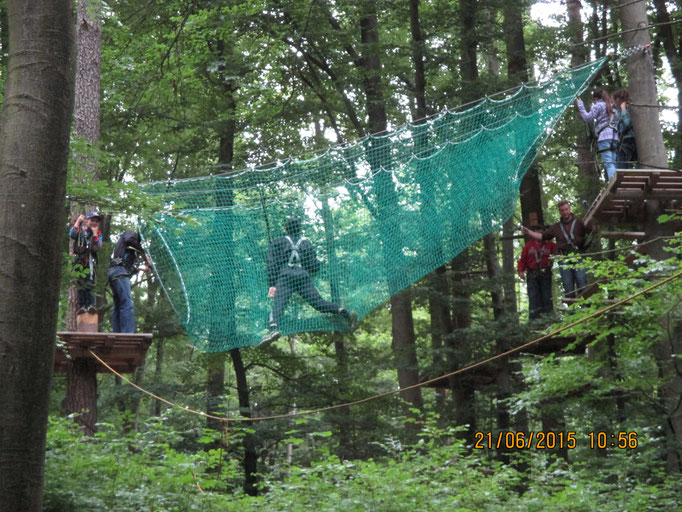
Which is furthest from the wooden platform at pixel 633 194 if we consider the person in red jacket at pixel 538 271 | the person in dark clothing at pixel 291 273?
the person in dark clothing at pixel 291 273

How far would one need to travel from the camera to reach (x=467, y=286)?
8.77m

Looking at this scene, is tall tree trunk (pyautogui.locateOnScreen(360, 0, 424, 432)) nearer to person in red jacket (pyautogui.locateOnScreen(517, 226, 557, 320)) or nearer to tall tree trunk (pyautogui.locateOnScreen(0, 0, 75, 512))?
person in red jacket (pyautogui.locateOnScreen(517, 226, 557, 320))

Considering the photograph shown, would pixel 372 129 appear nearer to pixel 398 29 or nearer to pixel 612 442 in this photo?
pixel 398 29

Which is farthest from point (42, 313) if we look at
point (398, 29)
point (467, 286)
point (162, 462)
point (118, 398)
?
point (398, 29)

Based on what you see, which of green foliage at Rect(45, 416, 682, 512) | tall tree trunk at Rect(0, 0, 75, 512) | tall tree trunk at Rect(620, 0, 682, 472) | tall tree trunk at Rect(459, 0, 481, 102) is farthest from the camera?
tall tree trunk at Rect(459, 0, 481, 102)

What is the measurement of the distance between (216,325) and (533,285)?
316cm

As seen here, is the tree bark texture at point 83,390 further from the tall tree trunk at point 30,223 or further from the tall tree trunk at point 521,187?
the tall tree trunk at point 521,187

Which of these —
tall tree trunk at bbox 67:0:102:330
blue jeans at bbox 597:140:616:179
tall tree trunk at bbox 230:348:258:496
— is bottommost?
tall tree trunk at bbox 230:348:258:496

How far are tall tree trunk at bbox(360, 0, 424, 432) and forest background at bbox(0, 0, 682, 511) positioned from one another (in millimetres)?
28

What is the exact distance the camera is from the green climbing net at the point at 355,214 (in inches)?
208

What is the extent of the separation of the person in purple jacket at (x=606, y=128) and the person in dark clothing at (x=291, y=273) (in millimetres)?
2536

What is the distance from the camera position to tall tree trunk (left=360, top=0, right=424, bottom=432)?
8977mm

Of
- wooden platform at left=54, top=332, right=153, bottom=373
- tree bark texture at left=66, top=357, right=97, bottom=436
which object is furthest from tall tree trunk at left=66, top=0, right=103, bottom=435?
wooden platform at left=54, top=332, right=153, bottom=373

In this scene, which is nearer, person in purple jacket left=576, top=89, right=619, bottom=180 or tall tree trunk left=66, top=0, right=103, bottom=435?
tall tree trunk left=66, top=0, right=103, bottom=435
